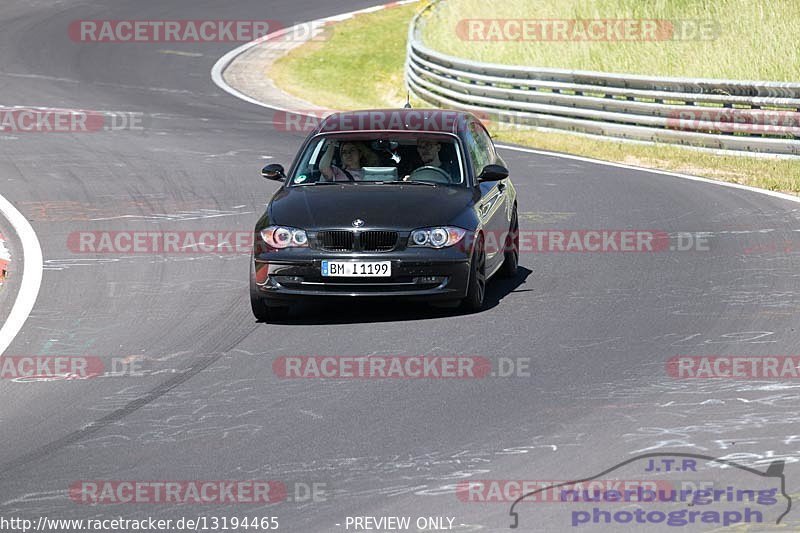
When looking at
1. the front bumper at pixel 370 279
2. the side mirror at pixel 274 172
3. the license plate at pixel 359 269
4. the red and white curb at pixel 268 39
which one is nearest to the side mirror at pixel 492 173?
the front bumper at pixel 370 279

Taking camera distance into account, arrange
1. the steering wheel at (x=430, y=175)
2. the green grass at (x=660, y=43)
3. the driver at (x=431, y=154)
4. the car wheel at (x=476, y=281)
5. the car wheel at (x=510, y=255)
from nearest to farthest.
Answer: the car wheel at (x=476, y=281)
the steering wheel at (x=430, y=175)
the driver at (x=431, y=154)
the car wheel at (x=510, y=255)
the green grass at (x=660, y=43)

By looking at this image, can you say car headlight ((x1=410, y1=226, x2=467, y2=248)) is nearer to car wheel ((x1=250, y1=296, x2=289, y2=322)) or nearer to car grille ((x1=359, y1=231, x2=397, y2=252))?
car grille ((x1=359, y1=231, x2=397, y2=252))

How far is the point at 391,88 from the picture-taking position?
3425 cm

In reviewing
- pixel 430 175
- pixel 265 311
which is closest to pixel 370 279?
pixel 265 311

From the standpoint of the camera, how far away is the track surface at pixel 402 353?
743 cm

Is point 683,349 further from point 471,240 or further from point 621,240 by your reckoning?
point 621,240

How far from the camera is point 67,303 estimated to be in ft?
39.7

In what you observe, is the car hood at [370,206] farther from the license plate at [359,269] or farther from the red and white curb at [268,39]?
the red and white curb at [268,39]

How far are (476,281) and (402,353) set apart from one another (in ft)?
5.14

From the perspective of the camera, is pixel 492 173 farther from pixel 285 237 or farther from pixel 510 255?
pixel 285 237

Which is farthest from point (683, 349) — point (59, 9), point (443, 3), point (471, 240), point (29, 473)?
point (59, 9)

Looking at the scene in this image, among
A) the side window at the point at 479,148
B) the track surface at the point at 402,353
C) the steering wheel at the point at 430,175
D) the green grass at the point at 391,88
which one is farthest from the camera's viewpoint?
the green grass at the point at 391,88

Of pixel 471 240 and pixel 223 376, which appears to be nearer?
pixel 223 376

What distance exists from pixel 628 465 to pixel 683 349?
277 cm
